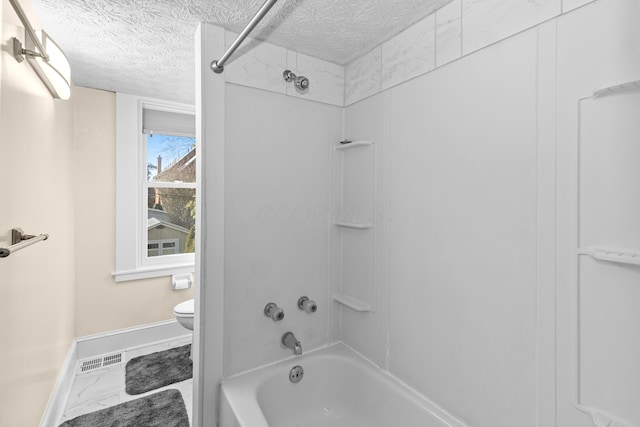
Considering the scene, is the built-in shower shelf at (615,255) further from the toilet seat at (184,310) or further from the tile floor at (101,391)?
the toilet seat at (184,310)

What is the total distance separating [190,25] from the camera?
1.53 meters

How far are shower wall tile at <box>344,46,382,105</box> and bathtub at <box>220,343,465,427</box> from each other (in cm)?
151

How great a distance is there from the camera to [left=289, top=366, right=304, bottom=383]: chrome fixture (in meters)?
1.69

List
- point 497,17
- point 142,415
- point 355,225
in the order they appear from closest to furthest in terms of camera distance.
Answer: point 497,17
point 355,225
point 142,415

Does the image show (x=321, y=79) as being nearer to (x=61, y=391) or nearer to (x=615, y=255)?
(x=615, y=255)

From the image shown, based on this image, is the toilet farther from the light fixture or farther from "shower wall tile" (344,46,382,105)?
"shower wall tile" (344,46,382,105)

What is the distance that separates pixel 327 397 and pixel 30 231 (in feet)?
5.57

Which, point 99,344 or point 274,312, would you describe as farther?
point 99,344

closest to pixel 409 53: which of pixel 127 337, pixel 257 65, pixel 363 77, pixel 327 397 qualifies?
pixel 363 77

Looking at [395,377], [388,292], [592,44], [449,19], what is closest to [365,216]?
[388,292]

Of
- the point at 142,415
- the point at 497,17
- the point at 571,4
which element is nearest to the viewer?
the point at 571,4

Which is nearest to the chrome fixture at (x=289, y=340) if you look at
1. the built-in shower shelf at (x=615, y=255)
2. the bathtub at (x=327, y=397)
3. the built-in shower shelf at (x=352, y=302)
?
the bathtub at (x=327, y=397)

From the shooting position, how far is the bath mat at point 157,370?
87.0 inches

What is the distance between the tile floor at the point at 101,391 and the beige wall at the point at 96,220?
35cm
